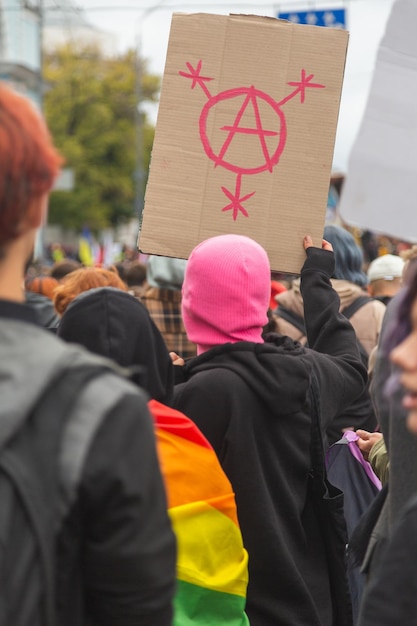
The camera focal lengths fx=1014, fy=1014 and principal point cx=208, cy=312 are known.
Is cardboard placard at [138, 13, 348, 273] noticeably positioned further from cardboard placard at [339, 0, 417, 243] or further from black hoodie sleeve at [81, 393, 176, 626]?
black hoodie sleeve at [81, 393, 176, 626]

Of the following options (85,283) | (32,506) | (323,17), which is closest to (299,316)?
(85,283)

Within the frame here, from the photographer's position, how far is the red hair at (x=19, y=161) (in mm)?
1651

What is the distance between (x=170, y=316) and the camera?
557 centimetres

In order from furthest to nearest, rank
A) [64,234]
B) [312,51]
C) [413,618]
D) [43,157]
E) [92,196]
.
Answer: [64,234], [92,196], [312,51], [413,618], [43,157]

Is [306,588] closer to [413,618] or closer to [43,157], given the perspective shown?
[413,618]

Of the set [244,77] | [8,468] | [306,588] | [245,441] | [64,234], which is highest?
[244,77]

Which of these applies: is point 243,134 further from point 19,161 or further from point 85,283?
point 19,161

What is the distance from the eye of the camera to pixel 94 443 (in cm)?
163

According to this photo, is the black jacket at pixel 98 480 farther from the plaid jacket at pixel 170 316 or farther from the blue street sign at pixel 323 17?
the blue street sign at pixel 323 17

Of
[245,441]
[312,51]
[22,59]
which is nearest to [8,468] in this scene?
[245,441]

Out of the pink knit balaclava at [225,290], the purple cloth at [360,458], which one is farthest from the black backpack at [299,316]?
the pink knit balaclava at [225,290]

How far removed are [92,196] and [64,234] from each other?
448 inches

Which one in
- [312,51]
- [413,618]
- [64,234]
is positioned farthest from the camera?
[64,234]

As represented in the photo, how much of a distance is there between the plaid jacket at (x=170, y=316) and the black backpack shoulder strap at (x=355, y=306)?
90cm
